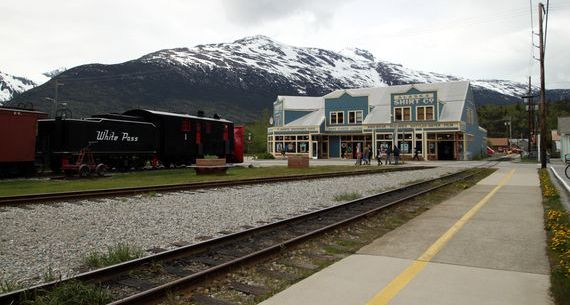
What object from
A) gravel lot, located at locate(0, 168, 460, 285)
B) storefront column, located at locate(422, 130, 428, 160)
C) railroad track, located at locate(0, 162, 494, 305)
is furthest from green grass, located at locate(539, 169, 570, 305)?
storefront column, located at locate(422, 130, 428, 160)

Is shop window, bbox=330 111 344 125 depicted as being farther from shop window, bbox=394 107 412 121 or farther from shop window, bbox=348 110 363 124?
shop window, bbox=394 107 412 121

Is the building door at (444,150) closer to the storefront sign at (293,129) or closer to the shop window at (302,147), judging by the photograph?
the storefront sign at (293,129)

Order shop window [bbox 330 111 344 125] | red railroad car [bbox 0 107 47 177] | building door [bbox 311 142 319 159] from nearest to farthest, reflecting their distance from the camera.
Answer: red railroad car [bbox 0 107 47 177] < shop window [bbox 330 111 344 125] < building door [bbox 311 142 319 159]

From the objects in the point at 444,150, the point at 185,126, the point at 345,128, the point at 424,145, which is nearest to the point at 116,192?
the point at 185,126

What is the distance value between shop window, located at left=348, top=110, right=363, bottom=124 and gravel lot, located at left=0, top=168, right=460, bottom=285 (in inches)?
1550

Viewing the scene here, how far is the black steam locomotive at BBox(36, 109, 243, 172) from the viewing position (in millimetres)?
20281

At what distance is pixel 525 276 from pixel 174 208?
818 centimetres

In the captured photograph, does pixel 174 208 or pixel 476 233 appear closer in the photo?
pixel 476 233

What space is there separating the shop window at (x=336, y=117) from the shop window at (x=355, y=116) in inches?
39.8

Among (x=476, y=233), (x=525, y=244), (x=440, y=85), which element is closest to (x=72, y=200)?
(x=476, y=233)

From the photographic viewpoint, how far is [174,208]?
1117 cm

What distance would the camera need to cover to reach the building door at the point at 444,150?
47.6 metres

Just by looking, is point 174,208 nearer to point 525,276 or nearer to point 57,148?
point 525,276

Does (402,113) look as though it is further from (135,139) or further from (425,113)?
(135,139)
